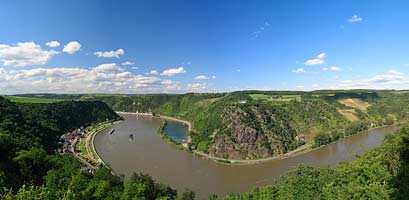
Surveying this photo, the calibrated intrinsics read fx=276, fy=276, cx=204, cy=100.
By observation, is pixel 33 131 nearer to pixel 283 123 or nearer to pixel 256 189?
pixel 256 189

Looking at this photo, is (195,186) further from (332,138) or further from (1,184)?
(332,138)

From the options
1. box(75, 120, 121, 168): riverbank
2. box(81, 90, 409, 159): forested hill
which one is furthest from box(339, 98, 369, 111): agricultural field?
box(75, 120, 121, 168): riverbank

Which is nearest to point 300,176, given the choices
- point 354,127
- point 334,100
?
point 354,127

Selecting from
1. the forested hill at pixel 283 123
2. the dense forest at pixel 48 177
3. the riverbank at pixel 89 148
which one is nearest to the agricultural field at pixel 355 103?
the forested hill at pixel 283 123

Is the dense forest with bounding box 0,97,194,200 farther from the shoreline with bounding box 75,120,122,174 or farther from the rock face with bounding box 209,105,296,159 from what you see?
the rock face with bounding box 209,105,296,159

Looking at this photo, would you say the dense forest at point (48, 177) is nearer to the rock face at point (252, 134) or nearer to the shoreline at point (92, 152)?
the shoreline at point (92, 152)

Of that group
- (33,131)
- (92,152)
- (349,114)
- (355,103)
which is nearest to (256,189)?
(92,152)
